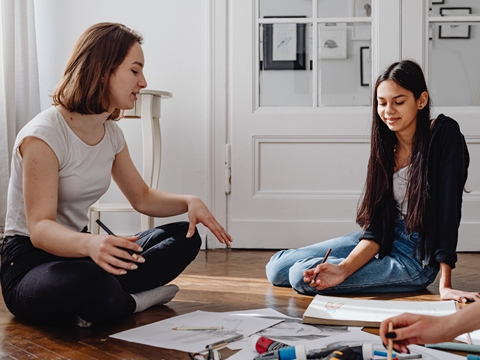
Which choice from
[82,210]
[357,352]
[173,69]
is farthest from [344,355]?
[173,69]

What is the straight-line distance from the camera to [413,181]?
2.02 meters

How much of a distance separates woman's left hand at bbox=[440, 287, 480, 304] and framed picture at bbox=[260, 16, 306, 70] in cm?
168

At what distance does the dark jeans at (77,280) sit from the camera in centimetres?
153

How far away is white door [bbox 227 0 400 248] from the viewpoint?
3.27m

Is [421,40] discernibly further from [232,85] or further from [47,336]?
[47,336]

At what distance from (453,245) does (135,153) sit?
193 cm

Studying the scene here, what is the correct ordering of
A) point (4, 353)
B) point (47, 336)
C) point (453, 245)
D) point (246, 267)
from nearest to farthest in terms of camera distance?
point (4, 353) → point (47, 336) → point (453, 245) → point (246, 267)

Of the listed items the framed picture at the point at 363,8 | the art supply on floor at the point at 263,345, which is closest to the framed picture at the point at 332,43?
the framed picture at the point at 363,8

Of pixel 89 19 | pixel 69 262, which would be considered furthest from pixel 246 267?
pixel 89 19

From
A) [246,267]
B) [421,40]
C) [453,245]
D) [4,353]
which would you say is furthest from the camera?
[421,40]

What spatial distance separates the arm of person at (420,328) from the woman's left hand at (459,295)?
3.39 ft

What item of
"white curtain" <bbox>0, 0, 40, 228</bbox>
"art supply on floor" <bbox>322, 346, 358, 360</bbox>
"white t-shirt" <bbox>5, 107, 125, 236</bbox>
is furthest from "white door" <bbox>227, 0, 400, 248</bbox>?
"art supply on floor" <bbox>322, 346, 358, 360</bbox>

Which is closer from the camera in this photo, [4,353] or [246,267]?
[4,353]

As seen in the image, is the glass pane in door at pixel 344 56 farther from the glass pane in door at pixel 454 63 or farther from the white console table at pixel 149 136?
the white console table at pixel 149 136
